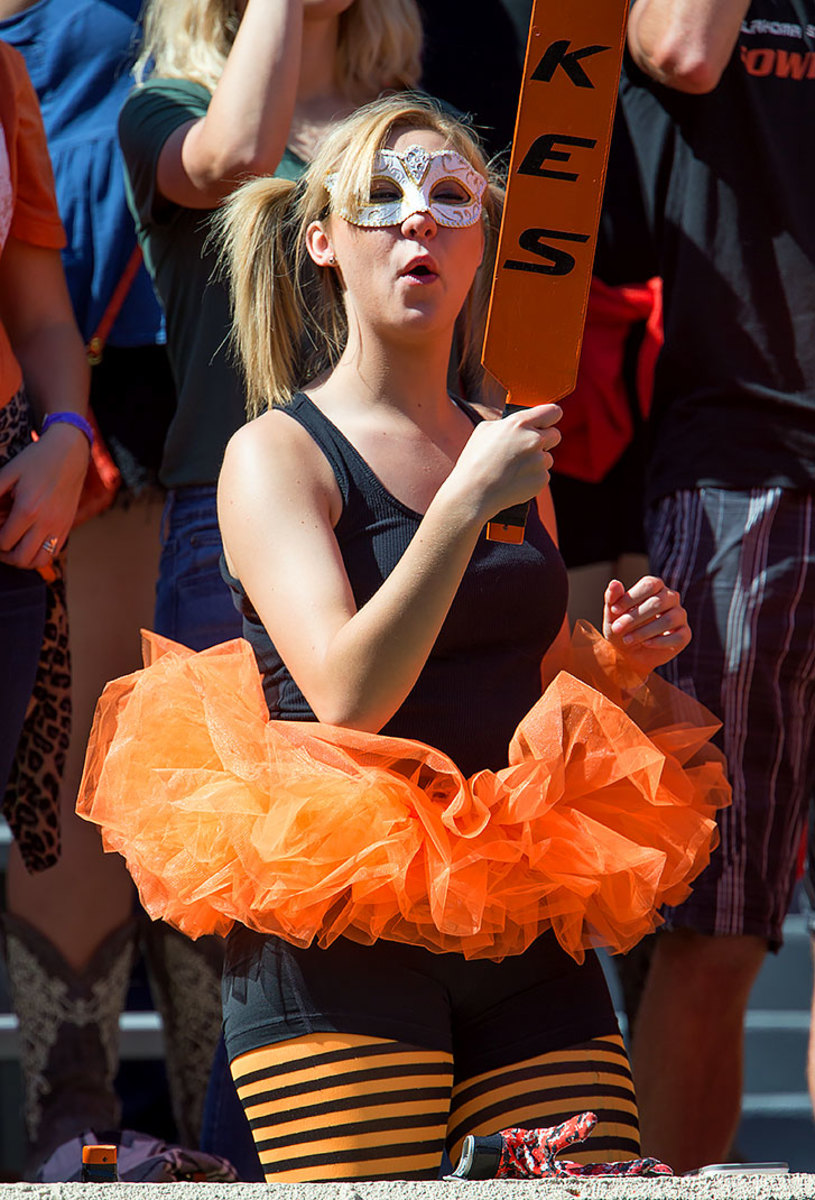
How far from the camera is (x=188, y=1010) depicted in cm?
292

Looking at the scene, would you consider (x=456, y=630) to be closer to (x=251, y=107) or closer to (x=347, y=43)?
(x=251, y=107)

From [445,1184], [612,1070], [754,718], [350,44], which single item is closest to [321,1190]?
[445,1184]

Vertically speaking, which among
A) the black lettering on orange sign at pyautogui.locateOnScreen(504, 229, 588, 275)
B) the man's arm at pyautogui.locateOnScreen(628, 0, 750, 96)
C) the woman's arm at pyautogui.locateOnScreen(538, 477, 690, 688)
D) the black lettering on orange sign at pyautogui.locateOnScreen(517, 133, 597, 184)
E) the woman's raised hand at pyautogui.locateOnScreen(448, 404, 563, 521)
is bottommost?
the woman's arm at pyautogui.locateOnScreen(538, 477, 690, 688)

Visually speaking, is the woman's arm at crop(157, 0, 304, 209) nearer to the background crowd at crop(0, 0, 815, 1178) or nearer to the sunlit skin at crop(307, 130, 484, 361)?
the background crowd at crop(0, 0, 815, 1178)

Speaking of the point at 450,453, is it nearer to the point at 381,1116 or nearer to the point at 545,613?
the point at 545,613

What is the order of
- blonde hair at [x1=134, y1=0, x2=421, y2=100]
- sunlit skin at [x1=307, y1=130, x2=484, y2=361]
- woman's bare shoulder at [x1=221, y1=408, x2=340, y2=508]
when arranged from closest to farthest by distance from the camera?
woman's bare shoulder at [x1=221, y1=408, x2=340, y2=508] < sunlit skin at [x1=307, y1=130, x2=484, y2=361] < blonde hair at [x1=134, y1=0, x2=421, y2=100]

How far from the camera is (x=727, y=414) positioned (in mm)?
2820

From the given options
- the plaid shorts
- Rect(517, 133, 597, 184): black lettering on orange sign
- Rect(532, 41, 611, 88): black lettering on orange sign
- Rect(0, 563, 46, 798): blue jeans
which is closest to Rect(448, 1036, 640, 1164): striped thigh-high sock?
the plaid shorts

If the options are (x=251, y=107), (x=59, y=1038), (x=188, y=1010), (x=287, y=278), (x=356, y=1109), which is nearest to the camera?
(x=356, y=1109)

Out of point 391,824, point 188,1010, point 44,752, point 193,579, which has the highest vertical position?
point 391,824

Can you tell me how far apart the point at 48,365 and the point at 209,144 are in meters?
0.47

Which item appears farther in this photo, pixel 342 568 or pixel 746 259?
pixel 746 259

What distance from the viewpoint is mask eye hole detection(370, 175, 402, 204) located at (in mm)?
2148

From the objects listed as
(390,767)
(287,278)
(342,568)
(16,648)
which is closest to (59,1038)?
(16,648)
